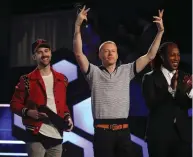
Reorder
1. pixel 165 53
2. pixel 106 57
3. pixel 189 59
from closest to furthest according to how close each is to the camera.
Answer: pixel 106 57 < pixel 165 53 < pixel 189 59

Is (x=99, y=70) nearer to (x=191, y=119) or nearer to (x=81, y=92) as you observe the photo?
(x=81, y=92)

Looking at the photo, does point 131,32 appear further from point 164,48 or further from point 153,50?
point 153,50

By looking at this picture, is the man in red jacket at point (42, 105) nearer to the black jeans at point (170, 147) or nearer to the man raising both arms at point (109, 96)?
the man raising both arms at point (109, 96)

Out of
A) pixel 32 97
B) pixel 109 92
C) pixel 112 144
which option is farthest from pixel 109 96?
pixel 32 97

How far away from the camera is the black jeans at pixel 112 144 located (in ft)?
7.63

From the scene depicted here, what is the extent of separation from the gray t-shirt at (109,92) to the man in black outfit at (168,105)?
0.25 metres

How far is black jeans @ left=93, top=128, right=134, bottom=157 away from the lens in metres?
2.33

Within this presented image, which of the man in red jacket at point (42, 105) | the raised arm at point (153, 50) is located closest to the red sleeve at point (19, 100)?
the man in red jacket at point (42, 105)

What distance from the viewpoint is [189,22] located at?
2.93 meters

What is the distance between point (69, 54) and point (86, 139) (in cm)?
75

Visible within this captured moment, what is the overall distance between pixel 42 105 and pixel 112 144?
59 centimetres

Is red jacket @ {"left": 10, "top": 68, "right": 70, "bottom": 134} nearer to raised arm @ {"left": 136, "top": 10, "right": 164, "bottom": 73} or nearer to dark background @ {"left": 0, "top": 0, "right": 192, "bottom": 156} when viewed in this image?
dark background @ {"left": 0, "top": 0, "right": 192, "bottom": 156}

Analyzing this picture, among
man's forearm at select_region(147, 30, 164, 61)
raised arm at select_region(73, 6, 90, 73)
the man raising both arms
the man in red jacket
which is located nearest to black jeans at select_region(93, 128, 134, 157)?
the man raising both arms

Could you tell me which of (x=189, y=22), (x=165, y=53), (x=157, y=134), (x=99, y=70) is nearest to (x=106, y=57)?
(x=99, y=70)
